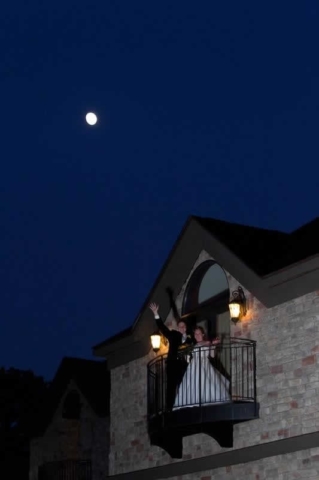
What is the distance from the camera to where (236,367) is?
19.4 meters

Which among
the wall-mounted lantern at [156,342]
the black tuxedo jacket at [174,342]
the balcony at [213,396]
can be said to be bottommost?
the balcony at [213,396]

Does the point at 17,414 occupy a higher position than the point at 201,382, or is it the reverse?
the point at 17,414

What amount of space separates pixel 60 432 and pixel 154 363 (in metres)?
13.8

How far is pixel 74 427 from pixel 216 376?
15.4 meters

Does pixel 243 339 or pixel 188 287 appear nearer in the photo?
pixel 243 339

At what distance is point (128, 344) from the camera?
76.2 feet

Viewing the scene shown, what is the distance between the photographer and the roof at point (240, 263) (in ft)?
59.5

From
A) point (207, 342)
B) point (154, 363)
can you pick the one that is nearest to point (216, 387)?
point (207, 342)

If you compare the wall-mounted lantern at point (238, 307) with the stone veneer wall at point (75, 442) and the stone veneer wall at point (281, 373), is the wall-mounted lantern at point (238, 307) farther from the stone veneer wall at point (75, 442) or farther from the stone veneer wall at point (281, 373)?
the stone veneer wall at point (75, 442)

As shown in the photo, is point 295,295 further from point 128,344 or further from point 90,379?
point 90,379

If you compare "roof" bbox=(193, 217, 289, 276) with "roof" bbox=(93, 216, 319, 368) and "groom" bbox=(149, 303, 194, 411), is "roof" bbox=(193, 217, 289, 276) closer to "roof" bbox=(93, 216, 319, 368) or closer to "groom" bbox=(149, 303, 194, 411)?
"roof" bbox=(93, 216, 319, 368)

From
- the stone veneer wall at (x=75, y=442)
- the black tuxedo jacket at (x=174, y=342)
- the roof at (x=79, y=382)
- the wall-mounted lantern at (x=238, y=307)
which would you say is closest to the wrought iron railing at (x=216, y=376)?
the black tuxedo jacket at (x=174, y=342)

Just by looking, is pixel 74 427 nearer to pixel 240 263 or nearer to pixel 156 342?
pixel 156 342

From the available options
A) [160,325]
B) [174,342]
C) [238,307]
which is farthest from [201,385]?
[160,325]
